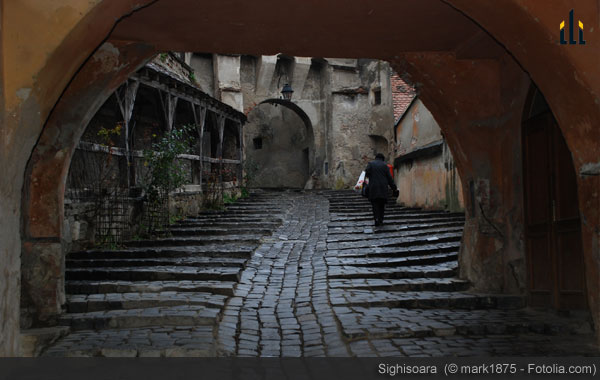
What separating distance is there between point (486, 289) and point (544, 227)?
1104 mm

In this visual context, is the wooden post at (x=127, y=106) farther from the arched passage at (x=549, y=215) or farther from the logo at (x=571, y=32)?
the logo at (x=571, y=32)

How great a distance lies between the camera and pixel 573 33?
3.69 meters

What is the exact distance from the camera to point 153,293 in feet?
22.3

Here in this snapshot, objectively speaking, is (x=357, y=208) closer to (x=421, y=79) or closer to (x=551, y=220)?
(x=421, y=79)

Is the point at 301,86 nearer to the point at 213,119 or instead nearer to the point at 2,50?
the point at 213,119

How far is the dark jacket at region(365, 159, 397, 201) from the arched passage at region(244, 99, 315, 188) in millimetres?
17940

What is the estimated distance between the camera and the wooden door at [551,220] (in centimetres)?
534

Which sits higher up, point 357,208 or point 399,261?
point 357,208

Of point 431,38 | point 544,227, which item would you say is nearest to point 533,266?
point 544,227

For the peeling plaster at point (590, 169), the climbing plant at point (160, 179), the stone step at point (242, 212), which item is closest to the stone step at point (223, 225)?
the climbing plant at point (160, 179)

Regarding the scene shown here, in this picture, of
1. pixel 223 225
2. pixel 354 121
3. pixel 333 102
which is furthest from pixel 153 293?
pixel 354 121

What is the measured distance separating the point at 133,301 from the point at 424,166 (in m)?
9.33

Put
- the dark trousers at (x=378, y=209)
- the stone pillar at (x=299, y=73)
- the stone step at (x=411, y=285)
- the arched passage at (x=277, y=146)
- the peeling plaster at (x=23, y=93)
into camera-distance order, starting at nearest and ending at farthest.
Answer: the peeling plaster at (x=23, y=93) < the stone step at (x=411, y=285) < the dark trousers at (x=378, y=209) < the stone pillar at (x=299, y=73) < the arched passage at (x=277, y=146)

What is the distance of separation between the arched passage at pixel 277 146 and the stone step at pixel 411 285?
2293cm
